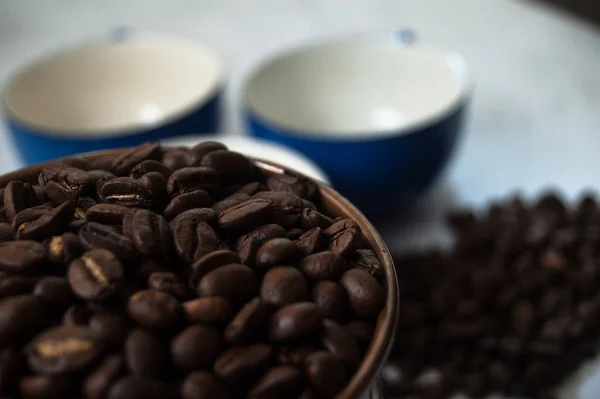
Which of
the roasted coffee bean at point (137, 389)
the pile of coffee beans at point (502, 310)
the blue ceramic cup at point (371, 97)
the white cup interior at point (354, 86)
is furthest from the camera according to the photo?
the white cup interior at point (354, 86)

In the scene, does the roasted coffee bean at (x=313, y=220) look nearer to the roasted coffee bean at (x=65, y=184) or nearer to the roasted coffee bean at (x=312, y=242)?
the roasted coffee bean at (x=312, y=242)

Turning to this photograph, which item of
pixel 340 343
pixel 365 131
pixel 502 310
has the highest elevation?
pixel 340 343

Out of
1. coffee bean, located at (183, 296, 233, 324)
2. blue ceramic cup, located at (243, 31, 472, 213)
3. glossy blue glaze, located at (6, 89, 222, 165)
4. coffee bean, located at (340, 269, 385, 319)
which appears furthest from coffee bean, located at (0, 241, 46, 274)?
blue ceramic cup, located at (243, 31, 472, 213)

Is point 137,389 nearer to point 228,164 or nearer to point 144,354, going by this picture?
point 144,354

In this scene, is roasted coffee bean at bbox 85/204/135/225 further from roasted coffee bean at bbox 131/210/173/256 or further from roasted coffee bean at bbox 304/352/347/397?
roasted coffee bean at bbox 304/352/347/397

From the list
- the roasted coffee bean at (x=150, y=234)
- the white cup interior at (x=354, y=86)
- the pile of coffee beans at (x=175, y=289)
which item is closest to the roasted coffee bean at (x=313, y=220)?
the pile of coffee beans at (x=175, y=289)

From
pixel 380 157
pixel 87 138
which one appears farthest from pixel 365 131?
pixel 87 138
